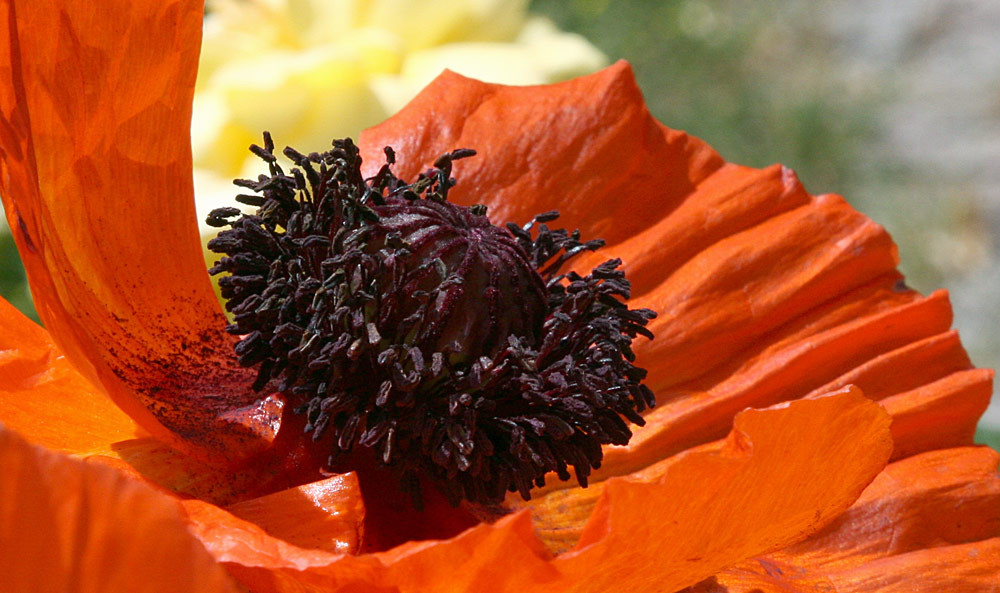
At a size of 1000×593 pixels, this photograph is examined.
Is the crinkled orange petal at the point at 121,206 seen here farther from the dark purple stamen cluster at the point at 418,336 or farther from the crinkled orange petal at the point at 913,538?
the crinkled orange petal at the point at 913,538

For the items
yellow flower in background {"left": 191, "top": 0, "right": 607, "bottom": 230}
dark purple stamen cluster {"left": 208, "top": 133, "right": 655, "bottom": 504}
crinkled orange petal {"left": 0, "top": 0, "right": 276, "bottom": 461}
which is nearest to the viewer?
crinkled orange petal {"left": 0, "top": 0, "right": 276, "bottom": 461}

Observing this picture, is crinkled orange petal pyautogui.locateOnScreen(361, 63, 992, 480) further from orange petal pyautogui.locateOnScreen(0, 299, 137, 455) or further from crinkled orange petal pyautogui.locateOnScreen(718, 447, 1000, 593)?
orange petal pyautogui.locateOnScreen(0, 299, 137, 455)

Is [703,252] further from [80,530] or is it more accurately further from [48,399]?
[80,530]

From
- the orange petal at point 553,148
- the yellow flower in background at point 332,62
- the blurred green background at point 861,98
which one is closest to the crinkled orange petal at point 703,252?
the orange petal at point 553,148

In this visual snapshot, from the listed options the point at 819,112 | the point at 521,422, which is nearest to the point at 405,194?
the point at 521,422

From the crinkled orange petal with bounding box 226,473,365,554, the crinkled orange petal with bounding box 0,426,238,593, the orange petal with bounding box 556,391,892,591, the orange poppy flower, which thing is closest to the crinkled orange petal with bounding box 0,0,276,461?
the orange poppy flower

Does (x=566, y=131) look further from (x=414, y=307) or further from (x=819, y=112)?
(x=819, y=112)
